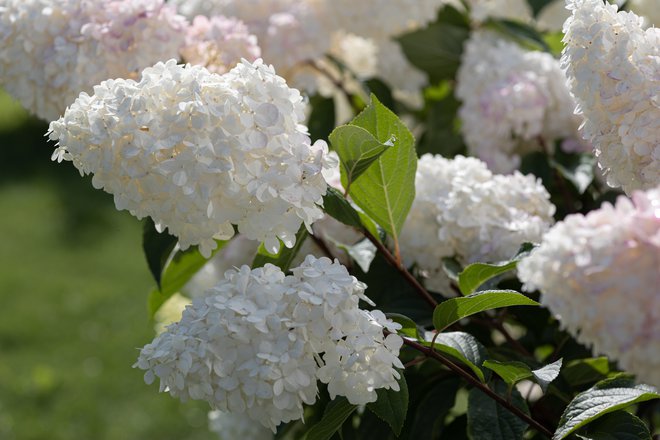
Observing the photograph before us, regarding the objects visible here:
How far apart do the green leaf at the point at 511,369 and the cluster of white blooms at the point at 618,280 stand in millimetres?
200

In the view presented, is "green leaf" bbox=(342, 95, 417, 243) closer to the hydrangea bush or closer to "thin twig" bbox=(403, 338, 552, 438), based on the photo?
the hydrangea bush

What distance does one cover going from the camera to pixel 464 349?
2.70 ft

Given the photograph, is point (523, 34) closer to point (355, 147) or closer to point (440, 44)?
point (440, 44)

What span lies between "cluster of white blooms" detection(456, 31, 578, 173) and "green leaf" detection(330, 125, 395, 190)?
39cm

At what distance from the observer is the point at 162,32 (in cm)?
101

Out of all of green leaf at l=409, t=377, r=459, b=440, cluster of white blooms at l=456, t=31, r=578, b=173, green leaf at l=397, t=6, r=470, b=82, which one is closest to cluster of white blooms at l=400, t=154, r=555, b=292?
green leaf at l=409, t=377, r=459, b=440

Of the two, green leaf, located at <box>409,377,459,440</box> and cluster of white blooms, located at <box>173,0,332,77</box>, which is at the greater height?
cluster of white blooms, located at <box>173,0,332,77</box>

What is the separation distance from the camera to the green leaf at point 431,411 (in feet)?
3.19

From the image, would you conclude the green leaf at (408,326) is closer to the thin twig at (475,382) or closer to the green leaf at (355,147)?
the thin twig at (475,382)

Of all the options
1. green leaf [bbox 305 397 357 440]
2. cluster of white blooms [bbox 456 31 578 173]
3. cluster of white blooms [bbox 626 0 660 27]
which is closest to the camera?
green leaf [bbox 305 397 357 440]

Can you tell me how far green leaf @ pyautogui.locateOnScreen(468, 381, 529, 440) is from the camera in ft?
2.72

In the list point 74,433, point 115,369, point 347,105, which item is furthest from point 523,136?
point 115,369

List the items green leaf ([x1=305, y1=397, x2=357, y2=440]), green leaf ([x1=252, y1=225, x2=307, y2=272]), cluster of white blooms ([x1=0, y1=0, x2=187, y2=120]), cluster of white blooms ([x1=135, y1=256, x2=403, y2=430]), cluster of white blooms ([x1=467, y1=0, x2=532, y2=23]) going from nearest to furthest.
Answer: cluster of white blooms ([x1=135, y1=256, x2=403, y2=430])
green leaf ([x1=305, y1=397, x2=357, y2=440])
green leaf ([x1=252, y1=225, x2=307, y2=272])
cluster of white blooms ([x1=0, y1=0, x2=187, y2=120])
cluster of white blooms ([x1=467, y1=0, x2=532, y2=23])

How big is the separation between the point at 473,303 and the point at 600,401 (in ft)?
0.42
